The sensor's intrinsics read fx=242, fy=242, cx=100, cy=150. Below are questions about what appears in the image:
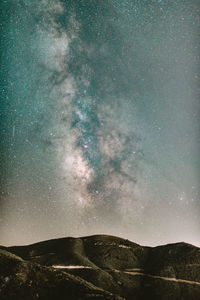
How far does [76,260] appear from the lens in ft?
99.8

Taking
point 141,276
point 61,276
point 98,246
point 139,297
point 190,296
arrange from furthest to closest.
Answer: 1. point 98,246
2. point 141,276
3. point 139,297
4. point 190,296
5. point 61,276

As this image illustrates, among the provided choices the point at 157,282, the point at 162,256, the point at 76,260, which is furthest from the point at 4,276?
the point at 162,256

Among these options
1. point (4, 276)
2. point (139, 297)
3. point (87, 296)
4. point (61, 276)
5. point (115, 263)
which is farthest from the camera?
point (115, 263)

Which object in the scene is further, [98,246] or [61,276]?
[98,246]

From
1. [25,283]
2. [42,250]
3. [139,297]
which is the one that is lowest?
[139,297]

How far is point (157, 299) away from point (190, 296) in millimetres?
3401

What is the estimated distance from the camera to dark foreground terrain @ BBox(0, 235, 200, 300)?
15.0 meters

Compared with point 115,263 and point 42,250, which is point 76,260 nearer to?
point 115,263

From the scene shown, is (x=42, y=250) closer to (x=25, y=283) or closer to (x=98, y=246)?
(x=98, y=246)

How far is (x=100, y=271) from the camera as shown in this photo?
2762cm

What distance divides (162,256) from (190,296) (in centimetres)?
829

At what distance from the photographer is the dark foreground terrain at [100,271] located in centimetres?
1501

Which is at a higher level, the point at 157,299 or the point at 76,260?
the point at 76,260

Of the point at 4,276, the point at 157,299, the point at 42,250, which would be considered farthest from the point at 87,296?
the point at 42,250
